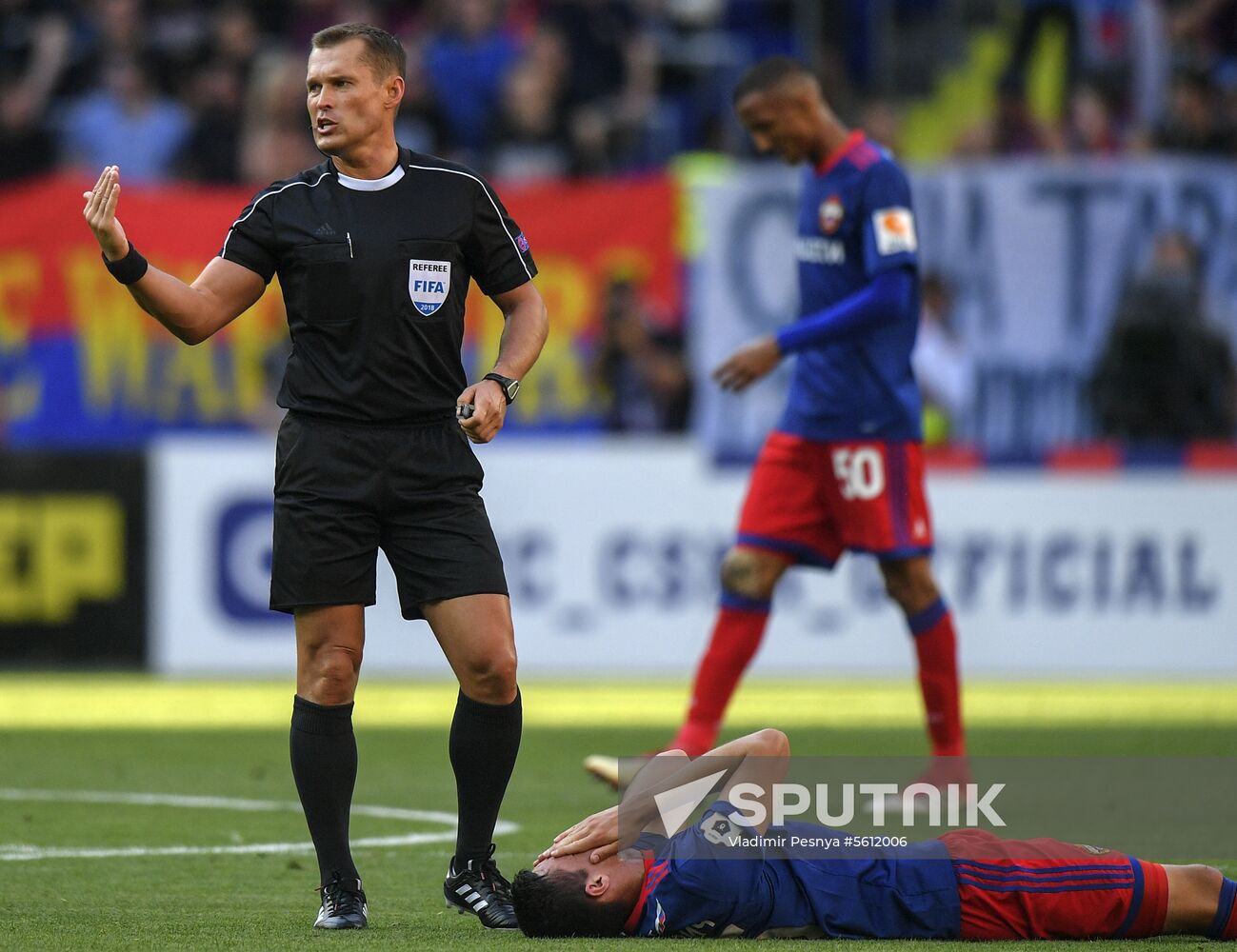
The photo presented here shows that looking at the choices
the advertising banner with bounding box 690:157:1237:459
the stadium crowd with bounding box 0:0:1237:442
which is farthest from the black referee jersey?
the stadium crowd with bounding box 0:0:1237:442

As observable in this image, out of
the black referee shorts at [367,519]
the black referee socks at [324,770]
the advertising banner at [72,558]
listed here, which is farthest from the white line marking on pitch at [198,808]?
the advertising banner at [72,558]

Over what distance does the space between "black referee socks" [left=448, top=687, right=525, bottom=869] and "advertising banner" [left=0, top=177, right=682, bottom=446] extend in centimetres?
844

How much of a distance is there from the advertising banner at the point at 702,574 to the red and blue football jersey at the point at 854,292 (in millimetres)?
4559

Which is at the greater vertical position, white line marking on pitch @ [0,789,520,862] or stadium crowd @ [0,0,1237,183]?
stadium crowd @ [0,0,1237,183]

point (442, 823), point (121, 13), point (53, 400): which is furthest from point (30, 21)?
point (442, 823)

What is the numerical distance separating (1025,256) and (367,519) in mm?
9482

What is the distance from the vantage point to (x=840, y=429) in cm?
804

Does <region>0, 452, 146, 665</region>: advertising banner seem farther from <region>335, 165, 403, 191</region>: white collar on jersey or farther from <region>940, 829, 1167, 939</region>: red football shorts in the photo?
<region>940, 829, 1167, 939</region>: red football shorts

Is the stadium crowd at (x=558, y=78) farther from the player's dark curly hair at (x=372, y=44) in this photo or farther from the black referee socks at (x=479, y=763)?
the black referee socks at (x=479, y=763)

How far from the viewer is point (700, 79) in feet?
57.9

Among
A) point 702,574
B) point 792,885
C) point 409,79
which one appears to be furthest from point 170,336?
point 792,885

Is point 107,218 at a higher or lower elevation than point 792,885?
higher

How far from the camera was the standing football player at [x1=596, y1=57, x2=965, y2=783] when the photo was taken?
7.93 metres

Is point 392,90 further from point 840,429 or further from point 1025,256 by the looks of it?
point 1025,256
